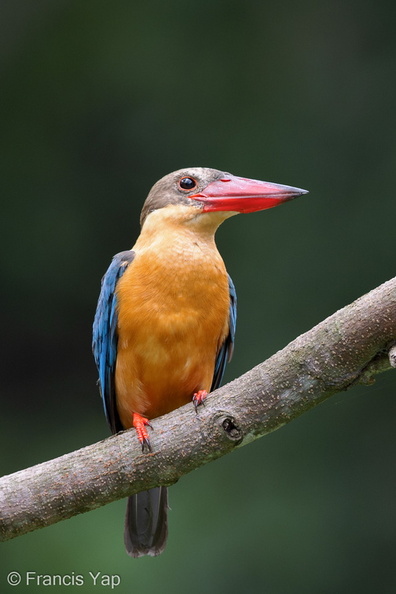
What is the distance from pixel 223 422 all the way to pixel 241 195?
97 centimetres

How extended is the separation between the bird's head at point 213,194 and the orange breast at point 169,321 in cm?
15

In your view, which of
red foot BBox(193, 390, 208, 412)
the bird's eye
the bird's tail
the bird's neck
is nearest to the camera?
red foot BBox(193, 390, 208, 412)

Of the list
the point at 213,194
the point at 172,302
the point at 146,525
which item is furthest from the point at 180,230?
the point at 146,525

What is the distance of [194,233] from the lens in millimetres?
3480

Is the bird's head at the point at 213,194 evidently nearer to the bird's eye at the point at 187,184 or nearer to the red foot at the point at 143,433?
the bird's eye at the point at 187,184

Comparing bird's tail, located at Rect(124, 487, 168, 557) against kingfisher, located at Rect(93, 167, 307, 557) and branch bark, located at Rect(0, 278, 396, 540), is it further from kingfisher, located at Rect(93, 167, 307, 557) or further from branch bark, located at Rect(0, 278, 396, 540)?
branch bark, located at Rect(0, 278, 396, 540)

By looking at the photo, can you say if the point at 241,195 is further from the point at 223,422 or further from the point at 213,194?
the point at 223,422

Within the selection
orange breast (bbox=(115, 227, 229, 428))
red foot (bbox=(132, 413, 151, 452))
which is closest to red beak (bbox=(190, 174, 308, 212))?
orange breast (bbox=(115, 227, 229, 428))

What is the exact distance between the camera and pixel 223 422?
2.80m

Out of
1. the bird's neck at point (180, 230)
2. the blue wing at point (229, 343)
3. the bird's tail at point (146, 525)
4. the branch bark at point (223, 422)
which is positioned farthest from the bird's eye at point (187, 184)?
Result: the bird's tail at point (146, 525)

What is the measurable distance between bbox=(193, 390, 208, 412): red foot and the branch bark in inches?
1.1

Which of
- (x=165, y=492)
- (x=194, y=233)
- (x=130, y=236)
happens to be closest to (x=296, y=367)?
(x=194, y=233)

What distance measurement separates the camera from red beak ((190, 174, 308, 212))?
332 cm

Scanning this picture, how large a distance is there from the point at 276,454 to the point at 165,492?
1.79 m
